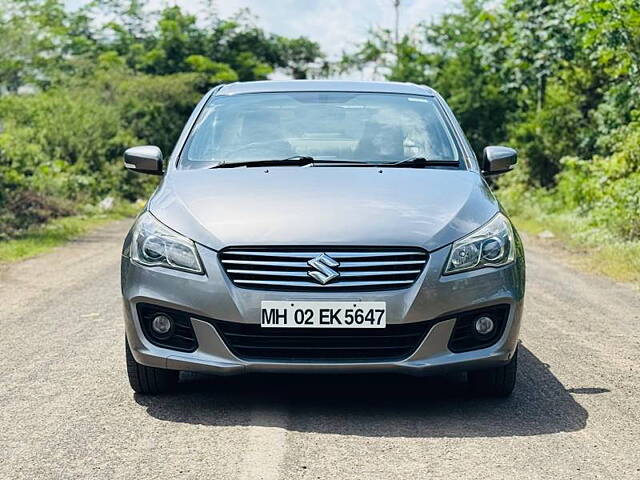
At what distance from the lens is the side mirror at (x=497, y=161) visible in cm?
662

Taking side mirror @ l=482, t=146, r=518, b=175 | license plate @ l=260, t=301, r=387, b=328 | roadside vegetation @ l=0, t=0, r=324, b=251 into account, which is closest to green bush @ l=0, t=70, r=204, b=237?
roadside vegetation @ l=0, t=0, r=324, b=251

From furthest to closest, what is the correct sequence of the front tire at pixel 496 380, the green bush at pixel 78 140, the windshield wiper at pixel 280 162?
the green bush at pixel 78 140 → the windshield wiper at pixel 280 162 → the front tire at pixel 496 380

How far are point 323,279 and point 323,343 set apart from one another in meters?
0.28

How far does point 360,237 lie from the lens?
5.23 m

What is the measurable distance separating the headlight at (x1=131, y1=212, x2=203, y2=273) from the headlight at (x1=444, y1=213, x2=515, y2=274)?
1.10 m

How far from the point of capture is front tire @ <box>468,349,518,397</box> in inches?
220

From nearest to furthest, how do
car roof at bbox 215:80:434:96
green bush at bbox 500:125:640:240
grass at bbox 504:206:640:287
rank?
car roof at bbox 215:80:434:96
grass at bbox 504:206:640:287
green bush at bbox 500:125:640:240

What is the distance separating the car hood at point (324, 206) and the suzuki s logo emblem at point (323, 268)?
0.23 ft

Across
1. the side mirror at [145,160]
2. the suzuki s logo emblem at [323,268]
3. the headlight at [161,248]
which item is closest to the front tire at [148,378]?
the headlight at [161,248]

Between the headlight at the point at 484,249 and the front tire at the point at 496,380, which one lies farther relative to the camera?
the front tire at the point at 496,380

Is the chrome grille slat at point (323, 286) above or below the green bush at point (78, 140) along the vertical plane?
above

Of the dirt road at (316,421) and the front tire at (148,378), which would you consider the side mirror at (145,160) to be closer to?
the dirt road at (316,421)

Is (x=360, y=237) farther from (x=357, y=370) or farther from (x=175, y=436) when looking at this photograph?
(x=175, y=436)

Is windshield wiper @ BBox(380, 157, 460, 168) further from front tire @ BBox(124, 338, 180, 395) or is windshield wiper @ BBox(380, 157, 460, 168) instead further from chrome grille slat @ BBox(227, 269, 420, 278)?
front tire @ BBox(124, 338, 180, 395)
